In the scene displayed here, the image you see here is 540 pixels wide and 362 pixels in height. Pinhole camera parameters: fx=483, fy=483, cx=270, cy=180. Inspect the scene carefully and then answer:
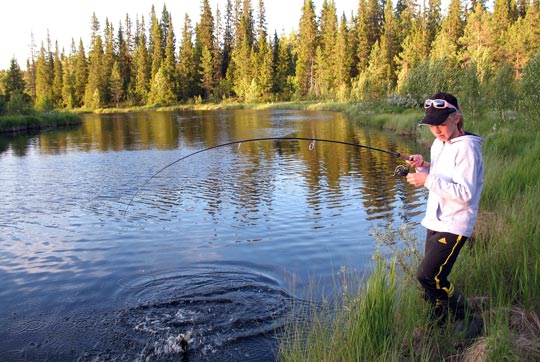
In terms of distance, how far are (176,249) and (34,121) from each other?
34158 millimetres

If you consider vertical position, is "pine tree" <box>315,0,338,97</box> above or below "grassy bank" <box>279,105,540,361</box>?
above

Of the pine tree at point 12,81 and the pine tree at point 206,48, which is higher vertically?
the pine tree at point 206,48

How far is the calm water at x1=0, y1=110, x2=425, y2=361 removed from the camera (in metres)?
5.39

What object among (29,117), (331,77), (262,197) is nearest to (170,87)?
(331,77)

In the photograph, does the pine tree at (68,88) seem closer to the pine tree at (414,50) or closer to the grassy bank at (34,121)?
the grassy bank at (34,121)

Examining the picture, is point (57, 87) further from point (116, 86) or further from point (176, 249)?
point (176, 249)

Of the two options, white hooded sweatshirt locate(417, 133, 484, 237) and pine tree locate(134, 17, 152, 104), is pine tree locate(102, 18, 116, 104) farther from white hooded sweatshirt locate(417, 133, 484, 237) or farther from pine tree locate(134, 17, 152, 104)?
white hooded sweatshirt locate(417, 133, 484, 237)

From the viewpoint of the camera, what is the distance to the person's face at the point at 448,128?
361 centimetres

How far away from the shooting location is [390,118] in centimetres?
3086

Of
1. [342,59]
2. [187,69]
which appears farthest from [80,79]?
[342,59]

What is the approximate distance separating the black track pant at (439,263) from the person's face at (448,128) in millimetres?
735

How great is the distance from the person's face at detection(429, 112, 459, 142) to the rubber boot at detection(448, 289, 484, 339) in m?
1.21

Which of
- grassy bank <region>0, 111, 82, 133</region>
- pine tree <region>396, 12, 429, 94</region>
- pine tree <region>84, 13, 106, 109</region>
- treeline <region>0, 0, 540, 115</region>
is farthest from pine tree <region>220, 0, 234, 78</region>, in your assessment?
grassy bank <region>0, 111, 82, 133</region>

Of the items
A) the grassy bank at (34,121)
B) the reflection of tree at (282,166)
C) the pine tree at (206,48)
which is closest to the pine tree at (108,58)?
the pine tree at (206,48)
